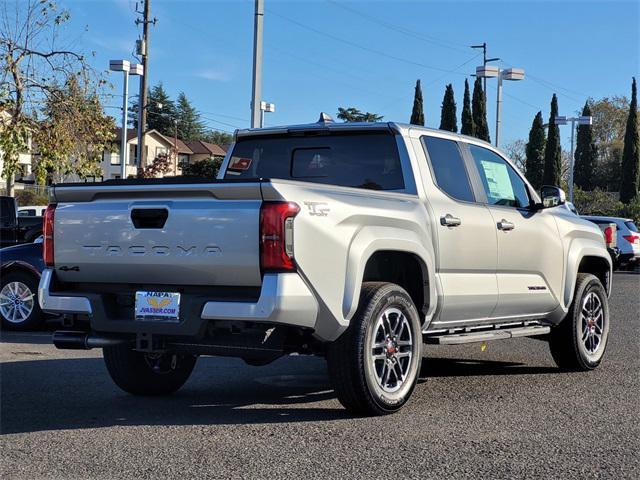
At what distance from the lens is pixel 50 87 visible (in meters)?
23.6

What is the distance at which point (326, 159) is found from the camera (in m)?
7.21

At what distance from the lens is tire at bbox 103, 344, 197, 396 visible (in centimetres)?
691

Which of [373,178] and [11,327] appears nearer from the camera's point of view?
[373,178]

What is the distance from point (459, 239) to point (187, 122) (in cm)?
11044

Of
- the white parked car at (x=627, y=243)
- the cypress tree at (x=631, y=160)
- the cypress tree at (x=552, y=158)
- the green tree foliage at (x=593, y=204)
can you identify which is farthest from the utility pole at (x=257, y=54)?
the cypress tree at (x=552, y=158)

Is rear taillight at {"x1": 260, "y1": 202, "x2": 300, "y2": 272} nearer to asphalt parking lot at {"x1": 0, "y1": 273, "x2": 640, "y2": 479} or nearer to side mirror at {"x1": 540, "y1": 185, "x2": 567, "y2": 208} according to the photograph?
asphalt parking lot at {"x1": 0, "y1": 273, "x2": 640, "y2": 479}

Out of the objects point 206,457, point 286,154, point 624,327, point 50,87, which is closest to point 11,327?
point 286,154

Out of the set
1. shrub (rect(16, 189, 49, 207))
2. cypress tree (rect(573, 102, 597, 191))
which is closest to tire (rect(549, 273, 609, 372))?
shrub (rect(16, 189, 49, 207))

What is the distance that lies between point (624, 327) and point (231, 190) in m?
8.35

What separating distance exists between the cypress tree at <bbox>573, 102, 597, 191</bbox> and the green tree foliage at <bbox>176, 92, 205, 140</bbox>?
163 feet

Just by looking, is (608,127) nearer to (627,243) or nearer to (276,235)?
(627,243)

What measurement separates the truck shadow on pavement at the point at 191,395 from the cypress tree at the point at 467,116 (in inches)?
2420

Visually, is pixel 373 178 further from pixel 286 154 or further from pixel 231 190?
pixel 231 190

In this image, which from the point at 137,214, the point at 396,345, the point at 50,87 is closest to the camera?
the point at 137,214
